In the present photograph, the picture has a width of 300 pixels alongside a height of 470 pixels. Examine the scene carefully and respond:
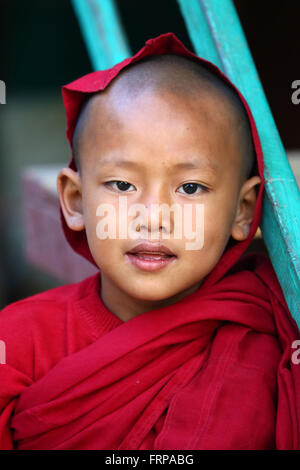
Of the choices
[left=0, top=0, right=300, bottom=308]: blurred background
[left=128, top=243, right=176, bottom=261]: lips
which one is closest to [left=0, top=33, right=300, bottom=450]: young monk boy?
[left=128, top=243, right=176, bottom=261]: lips

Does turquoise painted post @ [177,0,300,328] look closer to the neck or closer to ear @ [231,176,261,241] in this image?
ear @ [231,176,261,241]

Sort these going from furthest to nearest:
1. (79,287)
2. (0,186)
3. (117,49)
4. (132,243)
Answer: (0,186), (117,49), (79,287), (132,243)

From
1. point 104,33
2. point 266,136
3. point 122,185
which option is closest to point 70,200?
point 122,185

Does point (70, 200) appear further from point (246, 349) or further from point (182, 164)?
point (246, 349)

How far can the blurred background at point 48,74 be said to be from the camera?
223 centimetres

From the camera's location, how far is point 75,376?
1.24 meters

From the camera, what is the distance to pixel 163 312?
1315 millimetres

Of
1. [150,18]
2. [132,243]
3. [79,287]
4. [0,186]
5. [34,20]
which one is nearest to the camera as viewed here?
[132,243]

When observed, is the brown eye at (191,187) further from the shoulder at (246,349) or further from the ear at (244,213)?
the shoulder at (246,349)

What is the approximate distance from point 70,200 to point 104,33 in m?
0.77

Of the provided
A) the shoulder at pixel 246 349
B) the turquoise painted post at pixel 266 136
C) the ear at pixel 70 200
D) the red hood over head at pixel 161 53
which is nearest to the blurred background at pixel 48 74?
the ear at pixel 70 200
